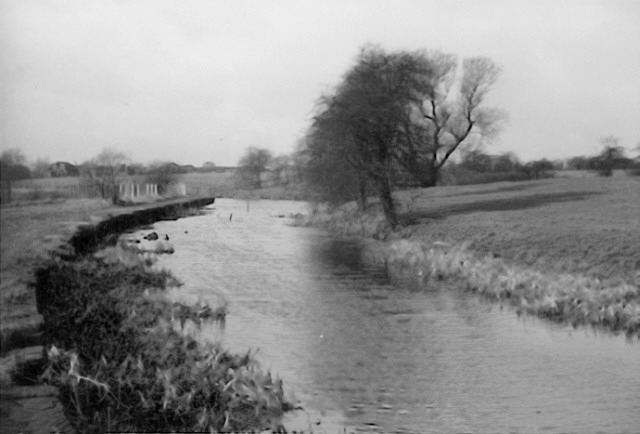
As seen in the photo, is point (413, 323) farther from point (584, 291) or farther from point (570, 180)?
point (570, 180)

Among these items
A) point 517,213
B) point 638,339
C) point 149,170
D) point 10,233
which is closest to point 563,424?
point 638,339

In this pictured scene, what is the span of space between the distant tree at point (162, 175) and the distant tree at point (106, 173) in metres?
16.1

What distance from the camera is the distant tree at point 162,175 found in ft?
198

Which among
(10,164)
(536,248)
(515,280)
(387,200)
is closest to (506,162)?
(387,200)

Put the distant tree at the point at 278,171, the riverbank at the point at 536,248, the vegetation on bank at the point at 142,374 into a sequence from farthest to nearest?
the distant tree at the point at 278,171, the riverbank at the point at 536,248, the vegetation on bank at the point at 142,374

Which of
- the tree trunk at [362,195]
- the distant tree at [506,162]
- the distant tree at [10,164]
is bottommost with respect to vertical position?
the tree trunk at [362,195]

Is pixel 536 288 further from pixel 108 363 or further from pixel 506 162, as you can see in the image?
pixel 506 162

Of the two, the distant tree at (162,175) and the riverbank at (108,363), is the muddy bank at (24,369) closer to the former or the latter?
the riverbank at (108,363)

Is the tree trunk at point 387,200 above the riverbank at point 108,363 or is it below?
above

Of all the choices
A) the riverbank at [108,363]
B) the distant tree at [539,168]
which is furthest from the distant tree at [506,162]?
the riverbank at [108,363]

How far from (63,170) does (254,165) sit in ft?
163

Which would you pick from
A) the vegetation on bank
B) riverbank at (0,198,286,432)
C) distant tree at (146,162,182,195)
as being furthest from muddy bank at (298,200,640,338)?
distant tree at (146,162,182,195)

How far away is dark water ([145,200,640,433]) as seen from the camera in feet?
24.1

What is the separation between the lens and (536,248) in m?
18.2
